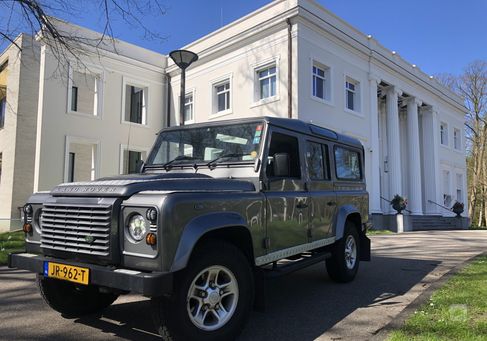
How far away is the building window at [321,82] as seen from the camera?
18203 mm

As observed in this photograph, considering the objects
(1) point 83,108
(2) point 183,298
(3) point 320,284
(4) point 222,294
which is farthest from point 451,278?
(1) point 83,108

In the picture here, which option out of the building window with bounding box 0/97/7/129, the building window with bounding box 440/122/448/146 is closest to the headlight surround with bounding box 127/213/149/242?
the building window with bounding box 0/97/7/129

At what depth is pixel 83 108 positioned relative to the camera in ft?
72.4

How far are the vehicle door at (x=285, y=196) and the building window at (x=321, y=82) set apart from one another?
1343 centimetres

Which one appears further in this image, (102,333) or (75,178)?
(75,178)

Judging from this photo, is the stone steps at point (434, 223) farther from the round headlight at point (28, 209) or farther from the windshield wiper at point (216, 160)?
the round headlight at point (28, 209)

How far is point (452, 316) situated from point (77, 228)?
159 inches

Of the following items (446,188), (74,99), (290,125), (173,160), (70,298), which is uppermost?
(74,99)

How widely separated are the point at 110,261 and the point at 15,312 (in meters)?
2.37

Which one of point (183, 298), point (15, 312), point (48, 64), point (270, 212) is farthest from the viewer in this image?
point (48, 64)

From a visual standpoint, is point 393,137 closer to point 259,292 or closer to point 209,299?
point 259,292

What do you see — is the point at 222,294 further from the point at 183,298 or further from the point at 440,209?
the point at 440,209

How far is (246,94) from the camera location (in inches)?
733

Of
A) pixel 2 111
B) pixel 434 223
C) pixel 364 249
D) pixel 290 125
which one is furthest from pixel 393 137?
pixel 2 111
